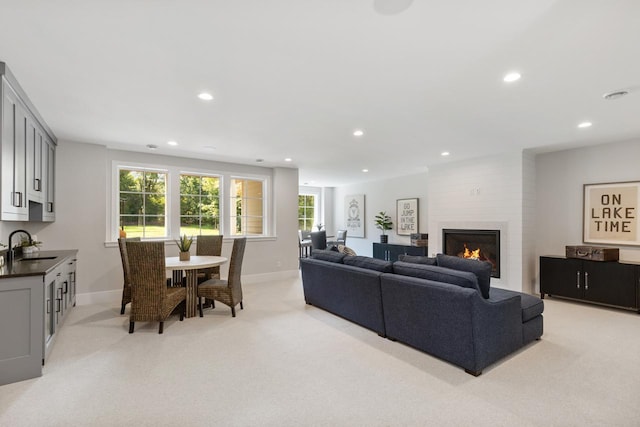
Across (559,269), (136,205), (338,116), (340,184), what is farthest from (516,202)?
(136,205)

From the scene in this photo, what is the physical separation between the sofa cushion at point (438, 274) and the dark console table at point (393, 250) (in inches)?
163

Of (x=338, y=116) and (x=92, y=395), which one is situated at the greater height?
(x=338, y=116)

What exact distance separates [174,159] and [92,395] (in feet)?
13.8

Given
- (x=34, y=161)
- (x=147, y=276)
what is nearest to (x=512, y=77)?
(x=147, y=276)

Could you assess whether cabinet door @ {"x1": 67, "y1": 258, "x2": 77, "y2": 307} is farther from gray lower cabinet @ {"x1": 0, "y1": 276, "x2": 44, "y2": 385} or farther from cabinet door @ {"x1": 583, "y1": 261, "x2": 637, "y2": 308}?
cabinet door @ {"x1": 583, "y1": 261, "x2": 637, "y2": 308}

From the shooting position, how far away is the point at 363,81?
8.77 feet

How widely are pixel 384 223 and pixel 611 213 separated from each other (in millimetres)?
4650

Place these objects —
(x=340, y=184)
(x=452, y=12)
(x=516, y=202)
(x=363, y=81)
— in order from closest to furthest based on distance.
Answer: (x=452, y=12) → (x=363, y=81) → (x=516, y=202) → (x=340, y=184)

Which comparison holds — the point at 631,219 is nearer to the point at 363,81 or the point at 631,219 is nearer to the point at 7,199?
the point at 363,81

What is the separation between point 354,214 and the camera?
984cm

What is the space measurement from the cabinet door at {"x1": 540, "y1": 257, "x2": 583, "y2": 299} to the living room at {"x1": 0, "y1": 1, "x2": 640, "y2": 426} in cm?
18

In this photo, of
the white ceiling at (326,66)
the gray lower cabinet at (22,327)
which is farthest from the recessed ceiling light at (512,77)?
the gray lower cabinet at (22,327)

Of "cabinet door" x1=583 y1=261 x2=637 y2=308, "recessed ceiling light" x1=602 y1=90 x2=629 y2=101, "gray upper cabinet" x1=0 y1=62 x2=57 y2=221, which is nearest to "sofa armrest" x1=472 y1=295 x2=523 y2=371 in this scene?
"recessed ceiling light" x1=602 y1=90 x2=629 y2=101

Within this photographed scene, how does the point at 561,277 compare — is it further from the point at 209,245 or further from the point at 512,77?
the point at 209,245
